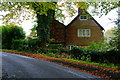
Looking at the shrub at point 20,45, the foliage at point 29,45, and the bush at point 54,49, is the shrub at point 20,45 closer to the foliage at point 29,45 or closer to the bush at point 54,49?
the foliage at point 29,45

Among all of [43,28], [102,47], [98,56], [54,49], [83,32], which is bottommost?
[98,56]

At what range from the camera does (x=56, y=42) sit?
68.1ft

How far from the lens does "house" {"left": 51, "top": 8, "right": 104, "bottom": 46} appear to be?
21969mm

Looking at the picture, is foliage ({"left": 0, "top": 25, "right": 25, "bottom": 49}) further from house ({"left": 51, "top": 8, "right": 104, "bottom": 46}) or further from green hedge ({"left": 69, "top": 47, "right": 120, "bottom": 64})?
house ({"left": 51, "top": 8, "right": 104, "bottom": 46})

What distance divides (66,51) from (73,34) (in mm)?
7983

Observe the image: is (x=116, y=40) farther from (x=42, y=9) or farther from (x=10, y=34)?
(x=10, y=34)

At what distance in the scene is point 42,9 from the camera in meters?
8.88

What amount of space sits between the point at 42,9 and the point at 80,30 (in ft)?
48.4

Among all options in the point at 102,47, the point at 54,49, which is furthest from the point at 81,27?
the point at 102,47

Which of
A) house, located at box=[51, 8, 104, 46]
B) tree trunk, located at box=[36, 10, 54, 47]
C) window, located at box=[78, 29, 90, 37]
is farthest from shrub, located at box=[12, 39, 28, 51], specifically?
window, located at box=[78, 29, 90, 37]

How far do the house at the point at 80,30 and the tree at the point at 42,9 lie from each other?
2973 mm

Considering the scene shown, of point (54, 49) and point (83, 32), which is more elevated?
point (83, 32)

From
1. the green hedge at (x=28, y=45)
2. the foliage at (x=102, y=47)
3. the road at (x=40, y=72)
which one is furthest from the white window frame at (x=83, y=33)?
the road at (x=40, y=72)

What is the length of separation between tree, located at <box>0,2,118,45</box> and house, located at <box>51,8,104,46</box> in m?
2.97
